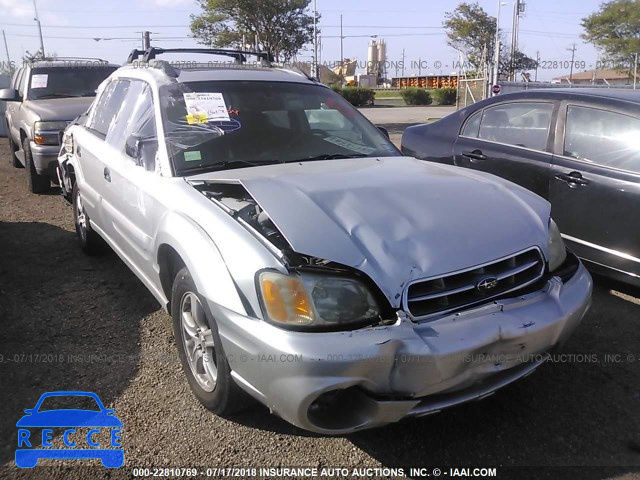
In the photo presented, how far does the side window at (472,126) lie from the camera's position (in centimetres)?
532

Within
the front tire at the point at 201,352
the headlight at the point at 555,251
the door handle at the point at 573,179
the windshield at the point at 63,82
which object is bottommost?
the front tire at the point at 201,352

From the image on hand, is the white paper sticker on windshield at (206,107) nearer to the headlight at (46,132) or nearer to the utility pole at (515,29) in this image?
the headlight at (46,132)

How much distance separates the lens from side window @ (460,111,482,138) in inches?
209

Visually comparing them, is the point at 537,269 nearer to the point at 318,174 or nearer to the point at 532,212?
the point at 532,212

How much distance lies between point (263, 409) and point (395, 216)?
47.0 inches

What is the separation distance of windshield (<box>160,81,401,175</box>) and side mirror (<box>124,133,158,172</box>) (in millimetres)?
119

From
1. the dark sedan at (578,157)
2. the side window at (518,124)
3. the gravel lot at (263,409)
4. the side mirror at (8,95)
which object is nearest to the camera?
the gravel lot at (263,409)

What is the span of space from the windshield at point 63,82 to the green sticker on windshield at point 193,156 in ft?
19.4

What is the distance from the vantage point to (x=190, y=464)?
2488 millimetres

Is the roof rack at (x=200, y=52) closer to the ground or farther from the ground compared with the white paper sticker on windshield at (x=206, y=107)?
farther from the ground

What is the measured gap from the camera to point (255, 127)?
3.53 metres

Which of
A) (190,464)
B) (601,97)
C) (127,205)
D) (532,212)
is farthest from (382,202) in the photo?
(601,97)

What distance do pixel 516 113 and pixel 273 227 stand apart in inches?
131

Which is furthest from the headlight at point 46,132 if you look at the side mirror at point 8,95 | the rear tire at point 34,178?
the side mirror at point 8,95
